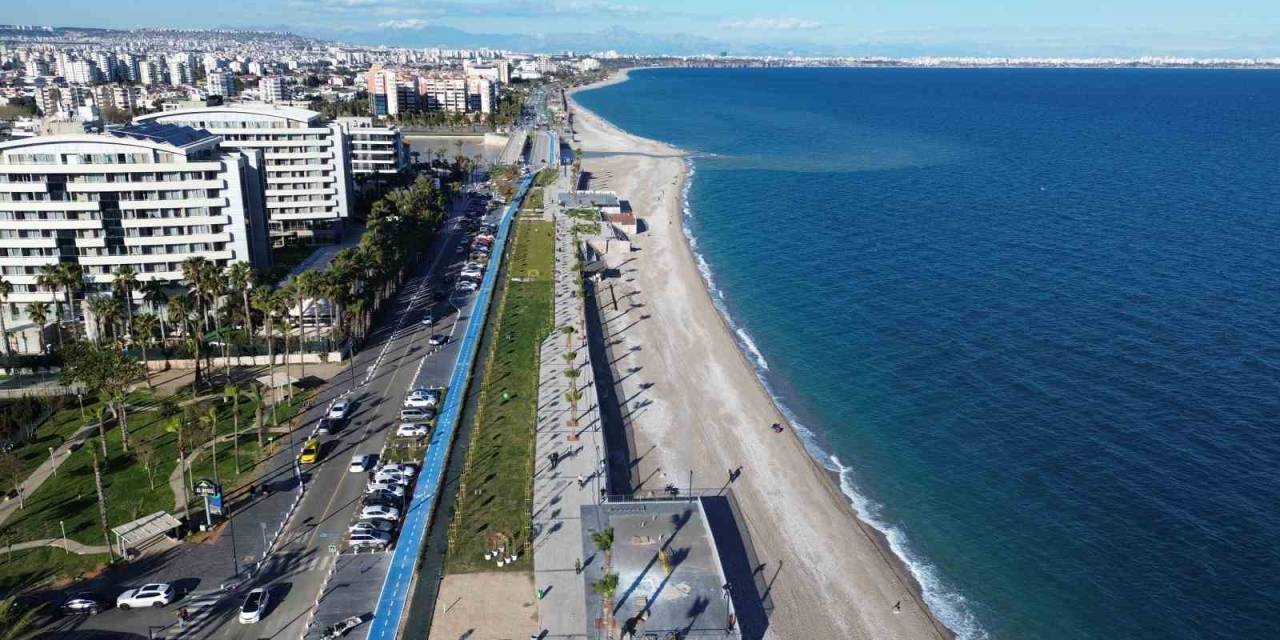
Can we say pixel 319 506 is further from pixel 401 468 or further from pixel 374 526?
pixel 401 468

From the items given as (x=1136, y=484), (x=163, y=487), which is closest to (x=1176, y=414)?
(x=1136, y=484)

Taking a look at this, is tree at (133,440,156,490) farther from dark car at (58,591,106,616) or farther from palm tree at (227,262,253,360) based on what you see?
palm tree at (227,262,253,360)

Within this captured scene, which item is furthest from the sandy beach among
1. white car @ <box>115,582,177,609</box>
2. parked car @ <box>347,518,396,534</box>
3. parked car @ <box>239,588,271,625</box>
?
white car @ <box>115,582,177,609</box>

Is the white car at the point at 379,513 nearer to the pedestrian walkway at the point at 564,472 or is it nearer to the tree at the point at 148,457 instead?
the pedestrian walkway at the point at 564,472

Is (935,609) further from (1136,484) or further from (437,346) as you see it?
(437,346)

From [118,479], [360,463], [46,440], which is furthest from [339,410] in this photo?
[46,440]

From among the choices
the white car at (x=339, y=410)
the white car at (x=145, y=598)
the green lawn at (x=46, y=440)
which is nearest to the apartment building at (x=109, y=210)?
the green lawn at (x=46, y=440)
